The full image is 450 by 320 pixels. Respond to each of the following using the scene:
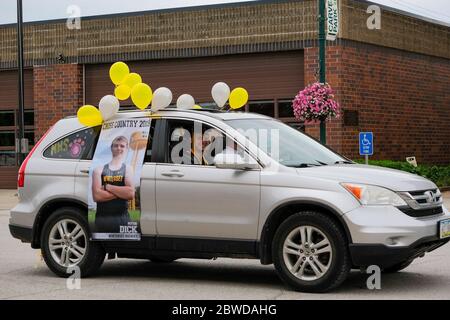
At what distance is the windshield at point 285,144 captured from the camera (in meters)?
8.60

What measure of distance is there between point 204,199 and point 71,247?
5.60ft

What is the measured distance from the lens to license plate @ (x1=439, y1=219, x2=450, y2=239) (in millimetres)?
8142

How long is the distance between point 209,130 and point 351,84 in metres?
14.7

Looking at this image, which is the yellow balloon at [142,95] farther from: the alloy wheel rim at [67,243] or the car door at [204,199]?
the alloy wheel rim at [67,243]

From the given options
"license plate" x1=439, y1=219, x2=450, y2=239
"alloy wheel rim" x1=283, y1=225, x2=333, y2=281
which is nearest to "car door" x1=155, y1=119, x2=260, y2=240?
"alloy wheel rim" x1=283, y1=225, x2=333, y2=281

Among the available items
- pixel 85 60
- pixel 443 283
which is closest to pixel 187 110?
pixel 443 283

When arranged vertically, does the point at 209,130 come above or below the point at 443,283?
above

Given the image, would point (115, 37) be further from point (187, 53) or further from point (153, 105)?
point (153, 105)

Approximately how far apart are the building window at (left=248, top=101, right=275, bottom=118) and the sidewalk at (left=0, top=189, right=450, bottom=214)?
5.15 m

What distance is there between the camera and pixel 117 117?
938 centimetres

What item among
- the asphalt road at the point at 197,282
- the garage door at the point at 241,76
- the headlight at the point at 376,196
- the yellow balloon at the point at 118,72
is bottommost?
the asphalt road at the point at 197,282

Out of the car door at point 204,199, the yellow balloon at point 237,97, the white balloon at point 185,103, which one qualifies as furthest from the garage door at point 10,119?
the car door at point 204,199

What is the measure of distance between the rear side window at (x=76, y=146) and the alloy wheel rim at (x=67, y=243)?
724mm

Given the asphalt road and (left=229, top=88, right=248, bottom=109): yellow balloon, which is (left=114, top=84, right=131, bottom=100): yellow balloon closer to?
(left=229, top=88, right=248, bottom=109): yellow balloon
